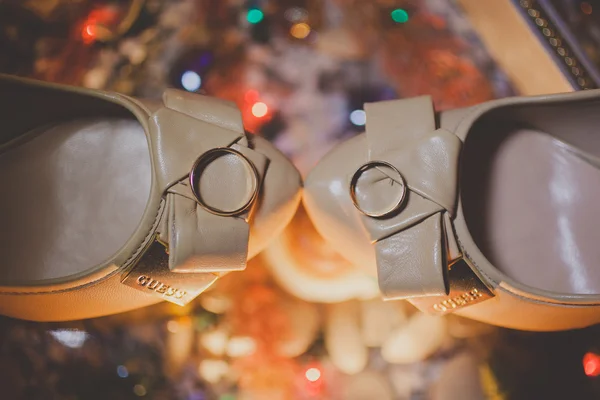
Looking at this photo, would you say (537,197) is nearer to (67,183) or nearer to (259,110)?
(259,110)

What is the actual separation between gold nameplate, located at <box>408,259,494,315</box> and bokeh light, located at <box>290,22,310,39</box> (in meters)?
0.59

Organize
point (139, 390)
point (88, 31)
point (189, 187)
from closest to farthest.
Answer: point (189, 187)
point (139, 390)
point (88, 31)

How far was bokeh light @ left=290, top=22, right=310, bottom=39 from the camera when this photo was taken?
3.19 ft

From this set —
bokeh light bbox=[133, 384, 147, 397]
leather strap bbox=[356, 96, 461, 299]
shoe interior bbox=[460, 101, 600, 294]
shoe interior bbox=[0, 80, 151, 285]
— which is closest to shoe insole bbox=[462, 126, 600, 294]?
shoe interior bbox=[460, 101, 600, 294]

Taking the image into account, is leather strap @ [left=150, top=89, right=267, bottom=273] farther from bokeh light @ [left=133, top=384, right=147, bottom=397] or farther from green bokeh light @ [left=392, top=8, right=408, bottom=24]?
→ green bokeh light @ [left=392, top=8, right=408, bottom=24]

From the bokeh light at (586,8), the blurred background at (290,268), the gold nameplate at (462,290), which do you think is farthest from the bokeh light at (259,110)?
the bokeh light at (586,8)

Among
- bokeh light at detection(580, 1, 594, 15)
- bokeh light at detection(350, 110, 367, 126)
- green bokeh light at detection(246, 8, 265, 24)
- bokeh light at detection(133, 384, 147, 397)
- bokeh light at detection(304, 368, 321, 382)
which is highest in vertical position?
green bokeh light at detection(246, 8, 265, 24)

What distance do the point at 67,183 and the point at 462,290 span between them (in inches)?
23.6

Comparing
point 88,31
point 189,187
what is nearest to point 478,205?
point 189,187

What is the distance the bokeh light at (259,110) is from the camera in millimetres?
923

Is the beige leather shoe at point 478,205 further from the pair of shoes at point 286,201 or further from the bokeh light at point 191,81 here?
the bokeh light at point 191,81

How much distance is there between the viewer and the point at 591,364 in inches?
33.0

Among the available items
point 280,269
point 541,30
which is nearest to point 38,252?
point 280,269

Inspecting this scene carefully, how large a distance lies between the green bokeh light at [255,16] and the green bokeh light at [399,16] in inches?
10.9
